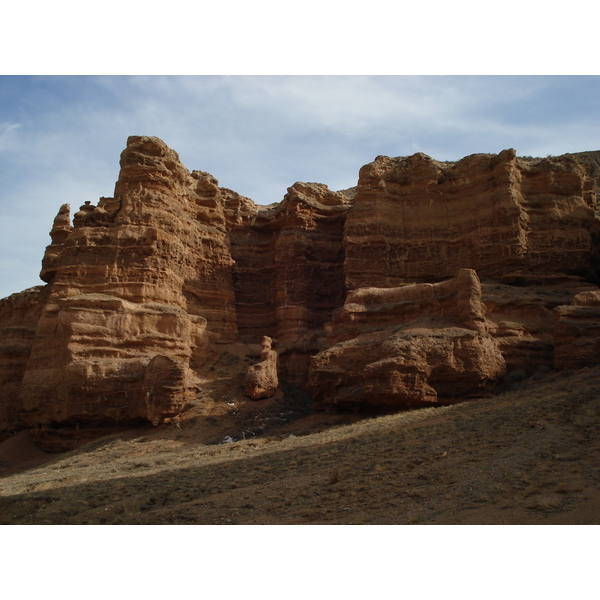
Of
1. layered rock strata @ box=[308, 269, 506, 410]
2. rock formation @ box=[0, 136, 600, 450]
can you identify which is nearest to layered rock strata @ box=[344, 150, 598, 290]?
rock formation @ box=[0, 136, 600, 450]

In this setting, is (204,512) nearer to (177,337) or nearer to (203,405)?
(203,405)

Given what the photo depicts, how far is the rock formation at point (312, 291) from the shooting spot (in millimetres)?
23781

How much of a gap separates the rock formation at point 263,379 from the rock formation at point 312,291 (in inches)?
3.3

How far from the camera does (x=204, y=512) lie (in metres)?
12.8

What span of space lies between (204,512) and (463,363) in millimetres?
12633

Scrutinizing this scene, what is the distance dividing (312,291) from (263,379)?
8969mm

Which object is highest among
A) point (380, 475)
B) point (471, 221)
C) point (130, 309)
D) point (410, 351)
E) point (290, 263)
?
point (471, 221)

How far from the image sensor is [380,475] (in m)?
13.6

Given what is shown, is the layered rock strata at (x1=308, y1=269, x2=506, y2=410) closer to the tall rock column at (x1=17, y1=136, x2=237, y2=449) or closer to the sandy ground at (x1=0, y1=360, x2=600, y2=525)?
the sandy ground at (x1=0, y1=360, x2=600, y2=525)

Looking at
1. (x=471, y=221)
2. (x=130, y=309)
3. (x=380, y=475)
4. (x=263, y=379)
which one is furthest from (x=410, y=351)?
(x=130, y=309)

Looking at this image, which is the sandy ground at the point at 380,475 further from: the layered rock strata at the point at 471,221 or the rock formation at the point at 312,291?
the layered rock strata at the point at 471,221

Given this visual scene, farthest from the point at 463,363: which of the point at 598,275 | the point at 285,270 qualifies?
the point at 285,270

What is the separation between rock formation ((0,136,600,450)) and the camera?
23.8 m

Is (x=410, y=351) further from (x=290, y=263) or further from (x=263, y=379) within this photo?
(x=290, y=263)
